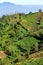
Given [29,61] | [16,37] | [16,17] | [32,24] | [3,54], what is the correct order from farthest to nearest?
1. [16,17]
2. [32,24]
3. [16,37]
4. [3,54]
5. [29,61]

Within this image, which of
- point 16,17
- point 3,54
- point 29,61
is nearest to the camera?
point 29,61

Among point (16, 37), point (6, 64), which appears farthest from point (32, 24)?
point (6, 64)

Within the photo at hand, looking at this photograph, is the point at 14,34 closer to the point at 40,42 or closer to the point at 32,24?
the point at 32,24

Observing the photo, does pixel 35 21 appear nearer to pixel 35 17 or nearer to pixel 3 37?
pixel 35 17

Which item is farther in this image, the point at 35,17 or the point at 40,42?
the point at 35,17

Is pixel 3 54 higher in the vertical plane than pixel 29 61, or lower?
lower

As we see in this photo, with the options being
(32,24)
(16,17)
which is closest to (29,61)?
(32,24)
